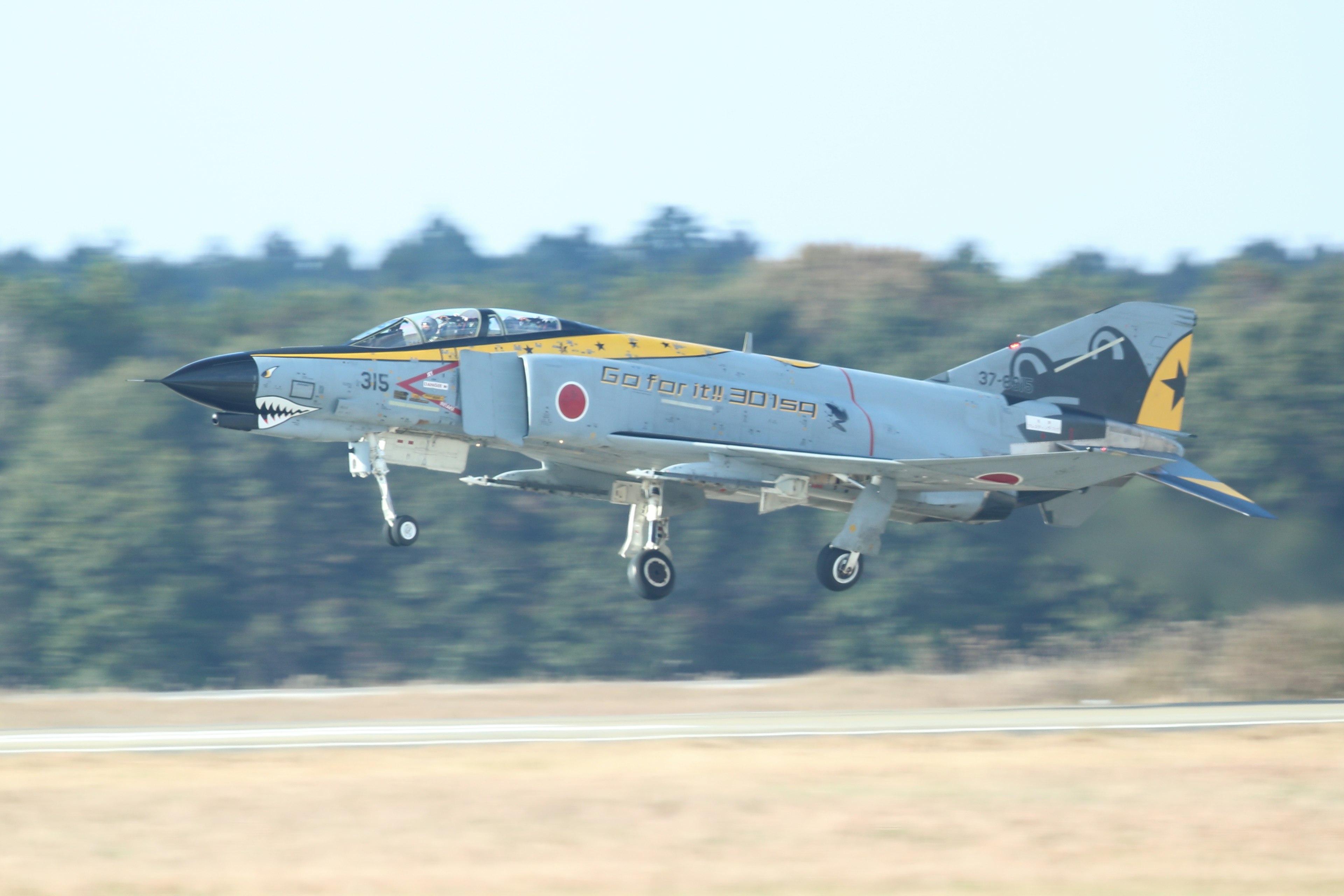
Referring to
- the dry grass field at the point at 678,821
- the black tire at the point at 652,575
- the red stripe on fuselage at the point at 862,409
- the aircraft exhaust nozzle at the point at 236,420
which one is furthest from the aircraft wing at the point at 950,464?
the dry grass field at the point at 678,821

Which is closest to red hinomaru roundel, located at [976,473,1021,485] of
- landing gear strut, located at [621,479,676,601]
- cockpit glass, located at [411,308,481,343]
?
landing gear strut, located at [621,479,676,601]

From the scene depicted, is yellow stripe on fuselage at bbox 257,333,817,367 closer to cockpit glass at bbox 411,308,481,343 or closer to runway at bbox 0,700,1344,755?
cockpit glass at bbox 411,308,481,343

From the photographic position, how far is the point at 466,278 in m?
89.6

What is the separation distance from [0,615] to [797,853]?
125 ft

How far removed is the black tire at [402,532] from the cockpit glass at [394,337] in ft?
6.99

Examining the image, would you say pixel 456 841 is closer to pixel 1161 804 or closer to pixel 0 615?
pixel 1161 804

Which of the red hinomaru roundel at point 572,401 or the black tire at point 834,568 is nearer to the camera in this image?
the red hinomaru roundel at point 572,401

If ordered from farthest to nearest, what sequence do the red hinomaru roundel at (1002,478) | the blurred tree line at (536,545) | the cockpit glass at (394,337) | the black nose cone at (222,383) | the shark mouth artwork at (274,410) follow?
1. the blurred tree line at (536,545)
2. the red hinomaru roundel at (1002,478)
3. the cockpit glass at (394,337)
4. the shark mouth artwork at (274,410)
5. the black nose cone at (222,383)

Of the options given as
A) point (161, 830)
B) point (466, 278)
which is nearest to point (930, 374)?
point (161, 830)

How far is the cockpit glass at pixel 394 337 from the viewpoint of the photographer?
685 inches

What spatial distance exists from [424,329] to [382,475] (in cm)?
184

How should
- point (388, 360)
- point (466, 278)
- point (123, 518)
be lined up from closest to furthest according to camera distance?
point (388, 360)
point (123, 518)
point (466, 278)

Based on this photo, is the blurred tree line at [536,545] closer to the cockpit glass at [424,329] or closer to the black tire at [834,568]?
the black tire at [834,568]

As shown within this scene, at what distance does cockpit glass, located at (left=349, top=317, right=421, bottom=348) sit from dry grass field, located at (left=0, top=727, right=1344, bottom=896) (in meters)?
5.45
